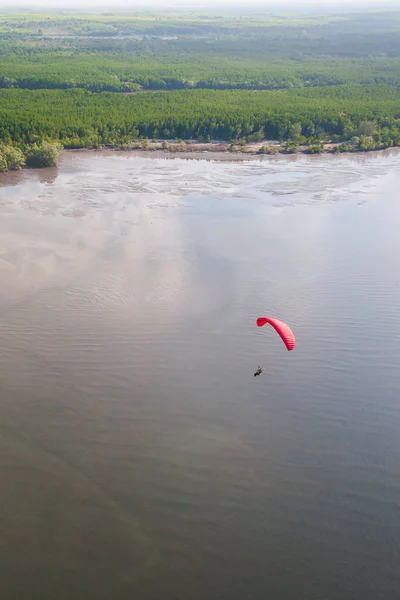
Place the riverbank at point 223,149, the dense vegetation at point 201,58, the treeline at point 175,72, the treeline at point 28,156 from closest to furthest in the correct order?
the treeline at point 28,156
the riverbank at point 223,149
the treeline at point 175,72
the dense vegetation at point 201,58

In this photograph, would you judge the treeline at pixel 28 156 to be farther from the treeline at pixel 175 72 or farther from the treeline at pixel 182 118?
the treeline at pixel 175 72

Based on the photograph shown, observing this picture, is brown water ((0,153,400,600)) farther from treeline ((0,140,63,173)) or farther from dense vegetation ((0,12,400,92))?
dense vegetation ((0,12,400,92))

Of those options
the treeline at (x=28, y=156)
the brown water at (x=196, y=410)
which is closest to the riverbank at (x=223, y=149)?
the treeline at (x=28, y=156)

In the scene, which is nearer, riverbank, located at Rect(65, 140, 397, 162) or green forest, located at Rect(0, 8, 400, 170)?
riverbank, located at Rect(65, 140, 397, 162)

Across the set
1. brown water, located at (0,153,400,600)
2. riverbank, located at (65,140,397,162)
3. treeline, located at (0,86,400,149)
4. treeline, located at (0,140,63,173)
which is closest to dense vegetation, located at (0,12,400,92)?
treeline, located at (0,86,400,149)

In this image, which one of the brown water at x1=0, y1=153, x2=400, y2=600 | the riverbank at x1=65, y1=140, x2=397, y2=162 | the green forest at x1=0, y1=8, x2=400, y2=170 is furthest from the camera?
the green forest at x1=0, y1=8, x2=400, y2=170

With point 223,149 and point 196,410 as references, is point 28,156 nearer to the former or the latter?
point 223,149
